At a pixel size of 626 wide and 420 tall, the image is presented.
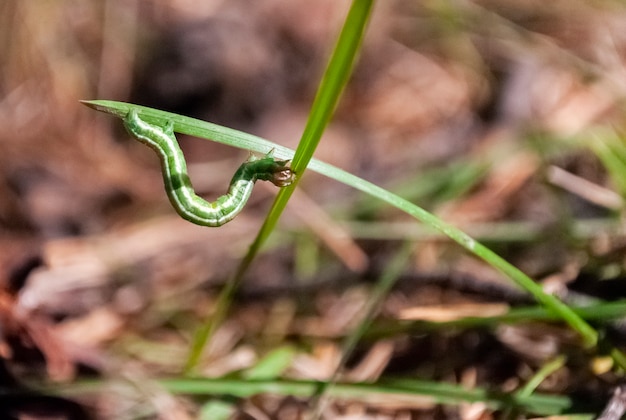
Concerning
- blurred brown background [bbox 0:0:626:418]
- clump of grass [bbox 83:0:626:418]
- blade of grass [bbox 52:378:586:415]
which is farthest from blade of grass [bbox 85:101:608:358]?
blurred brown background [bbox 0:0:626:418]

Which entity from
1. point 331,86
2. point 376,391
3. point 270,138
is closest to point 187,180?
point 331,86

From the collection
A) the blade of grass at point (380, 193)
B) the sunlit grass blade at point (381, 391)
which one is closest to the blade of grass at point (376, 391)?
the sunlit grass blade at point (381, 391)

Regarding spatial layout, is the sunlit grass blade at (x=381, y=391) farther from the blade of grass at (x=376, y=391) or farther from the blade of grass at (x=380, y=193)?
the blade of grass at (x=380, y=193)

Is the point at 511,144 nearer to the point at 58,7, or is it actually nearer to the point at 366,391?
the point at 366,391

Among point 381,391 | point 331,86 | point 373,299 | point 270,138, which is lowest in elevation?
point 381,391

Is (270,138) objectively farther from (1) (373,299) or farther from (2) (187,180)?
(2) (187,180)

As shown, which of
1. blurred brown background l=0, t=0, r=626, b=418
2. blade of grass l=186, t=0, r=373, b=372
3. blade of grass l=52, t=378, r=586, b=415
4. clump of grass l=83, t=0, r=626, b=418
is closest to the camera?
blade of grass l=186, t=0, r=373, b=372

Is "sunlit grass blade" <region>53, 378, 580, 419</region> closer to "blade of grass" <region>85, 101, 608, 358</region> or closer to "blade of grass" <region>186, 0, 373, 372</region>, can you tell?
"blade of grass" <region>85, 101, 608, 358</region>

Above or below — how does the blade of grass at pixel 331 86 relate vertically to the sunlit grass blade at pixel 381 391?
above

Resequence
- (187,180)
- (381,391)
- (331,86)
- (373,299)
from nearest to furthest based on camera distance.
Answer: (331,86) < (187,180) < (381,391) < (373,299)
